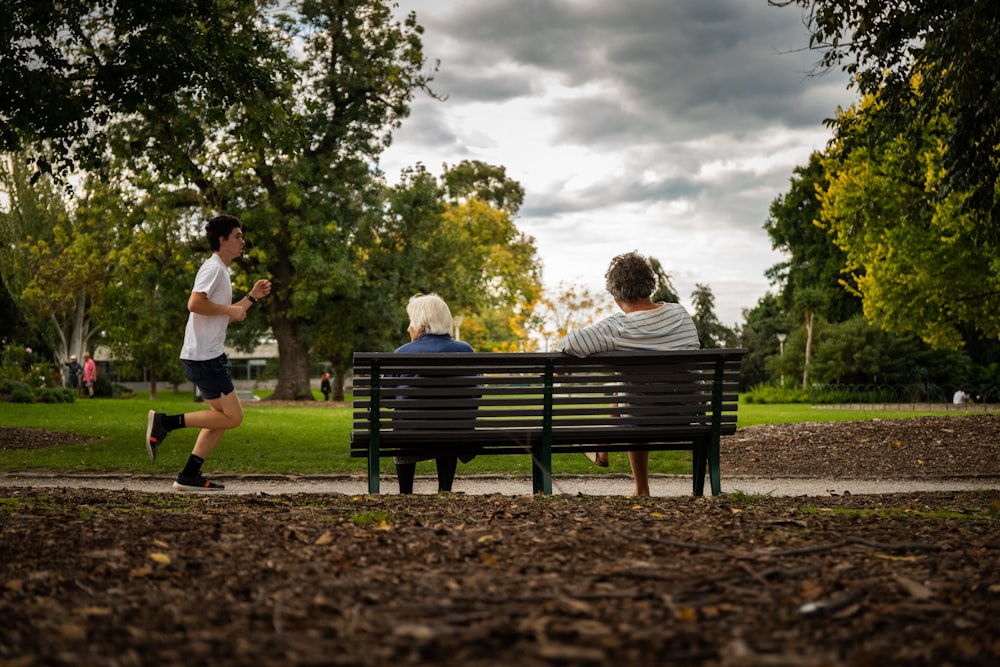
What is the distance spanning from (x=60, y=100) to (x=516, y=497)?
796cm

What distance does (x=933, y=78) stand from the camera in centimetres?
1027

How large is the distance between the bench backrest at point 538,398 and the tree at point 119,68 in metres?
6.18

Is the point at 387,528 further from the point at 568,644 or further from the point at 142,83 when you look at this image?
the point at 142,83

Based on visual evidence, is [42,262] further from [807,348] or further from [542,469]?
[542,469]

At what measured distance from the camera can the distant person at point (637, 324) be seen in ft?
21.9

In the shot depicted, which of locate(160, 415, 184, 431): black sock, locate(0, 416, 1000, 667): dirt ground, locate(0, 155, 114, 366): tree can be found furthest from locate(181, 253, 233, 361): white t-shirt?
locate(0, 155, 114, 366): tree

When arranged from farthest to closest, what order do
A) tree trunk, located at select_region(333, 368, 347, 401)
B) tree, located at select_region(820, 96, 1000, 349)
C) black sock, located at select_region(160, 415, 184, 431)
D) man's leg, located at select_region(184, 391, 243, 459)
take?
tree trunk, located at select_region(333, 368, 347, 401)
tree, located at select_region(820, 96, 1000, 349)
black sock, located at select_region(160, 415, 184, 431)
man's leg, located at select_region(184, 391, 243, 459)

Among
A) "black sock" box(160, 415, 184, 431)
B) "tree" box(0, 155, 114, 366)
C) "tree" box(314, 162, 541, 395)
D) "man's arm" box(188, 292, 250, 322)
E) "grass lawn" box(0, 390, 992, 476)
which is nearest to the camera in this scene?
"man's arm" box(188, 292, 250, 322)

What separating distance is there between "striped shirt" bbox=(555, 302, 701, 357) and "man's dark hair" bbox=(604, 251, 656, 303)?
0.13m

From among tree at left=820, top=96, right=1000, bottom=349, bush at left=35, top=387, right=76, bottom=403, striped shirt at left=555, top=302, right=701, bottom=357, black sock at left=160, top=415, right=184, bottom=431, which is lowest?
bush at left=35, top=387, right=76, bottom=403

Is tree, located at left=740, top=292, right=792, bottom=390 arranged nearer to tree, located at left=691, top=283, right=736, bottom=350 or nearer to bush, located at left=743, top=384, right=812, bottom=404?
tree, located at left=691, top=283, right=736, bottom=350

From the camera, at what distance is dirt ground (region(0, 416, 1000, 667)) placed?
2537 millimetres

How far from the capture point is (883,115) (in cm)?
1136

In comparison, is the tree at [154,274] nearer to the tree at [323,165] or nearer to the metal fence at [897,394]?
the tree at [323,165]
